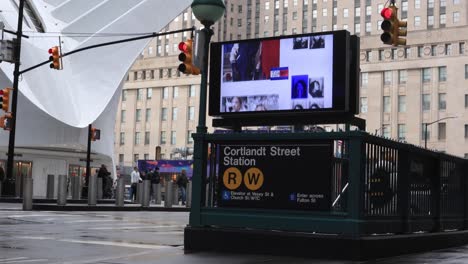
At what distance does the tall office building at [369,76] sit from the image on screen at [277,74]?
6728 cm

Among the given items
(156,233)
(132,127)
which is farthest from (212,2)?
(132,127)

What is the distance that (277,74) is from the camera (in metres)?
11.3

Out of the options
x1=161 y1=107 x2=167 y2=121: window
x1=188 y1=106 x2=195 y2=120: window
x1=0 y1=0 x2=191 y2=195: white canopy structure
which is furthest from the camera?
x1=161 y1=107 x2=167 y2=121: window

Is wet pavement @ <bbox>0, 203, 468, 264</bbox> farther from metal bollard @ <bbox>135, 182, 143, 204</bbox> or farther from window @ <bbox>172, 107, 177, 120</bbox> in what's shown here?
window @ <bbox>172, 107, 177, 120</bbox>

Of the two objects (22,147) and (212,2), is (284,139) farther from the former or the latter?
(22,147)

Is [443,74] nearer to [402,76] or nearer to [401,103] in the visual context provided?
[402,76]

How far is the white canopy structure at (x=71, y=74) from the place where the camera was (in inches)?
1709

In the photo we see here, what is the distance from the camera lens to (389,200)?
35.2 ft

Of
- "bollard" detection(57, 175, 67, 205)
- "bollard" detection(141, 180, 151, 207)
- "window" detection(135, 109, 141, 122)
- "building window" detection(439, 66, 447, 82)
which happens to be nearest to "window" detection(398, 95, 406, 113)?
"building window" detection(439, 66, 447, 82)

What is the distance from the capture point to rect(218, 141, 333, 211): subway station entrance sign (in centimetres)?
1023

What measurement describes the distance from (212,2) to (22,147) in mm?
34098

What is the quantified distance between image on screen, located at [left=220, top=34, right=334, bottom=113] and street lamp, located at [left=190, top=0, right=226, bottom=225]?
0.37m

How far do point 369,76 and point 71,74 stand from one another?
6881cm

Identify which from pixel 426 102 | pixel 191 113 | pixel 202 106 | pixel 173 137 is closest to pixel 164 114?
pixel 173 137
